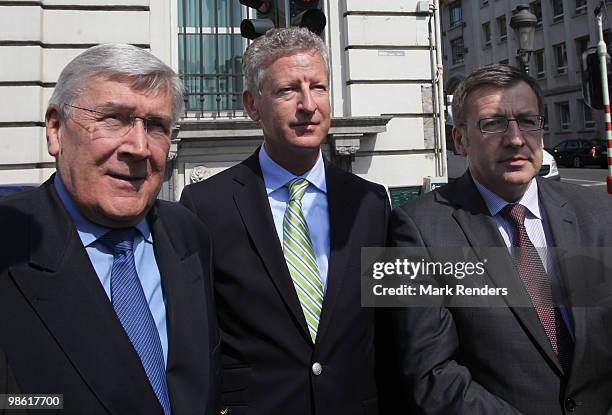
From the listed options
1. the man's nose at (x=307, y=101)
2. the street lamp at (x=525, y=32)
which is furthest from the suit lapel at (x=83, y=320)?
the street lamp at (x=525, y=32)

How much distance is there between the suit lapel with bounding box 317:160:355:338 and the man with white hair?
0.51m

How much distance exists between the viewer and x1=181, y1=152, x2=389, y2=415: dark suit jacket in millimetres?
2111

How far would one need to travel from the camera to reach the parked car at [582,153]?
28891 mm

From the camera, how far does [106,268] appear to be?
1726mm

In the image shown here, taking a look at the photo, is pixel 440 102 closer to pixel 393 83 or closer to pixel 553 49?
Result: pixel 393 83

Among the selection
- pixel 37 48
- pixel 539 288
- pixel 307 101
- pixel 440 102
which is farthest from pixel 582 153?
pixel 307 101

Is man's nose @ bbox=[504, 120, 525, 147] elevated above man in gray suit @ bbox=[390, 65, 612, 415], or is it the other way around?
man's nose @ bbox=[504, 120, 525, 147]

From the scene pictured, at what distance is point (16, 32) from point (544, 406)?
8011 mm

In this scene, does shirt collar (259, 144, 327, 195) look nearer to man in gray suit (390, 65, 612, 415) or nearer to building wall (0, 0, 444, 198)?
man in gray suit (390, 65, 612, 415)

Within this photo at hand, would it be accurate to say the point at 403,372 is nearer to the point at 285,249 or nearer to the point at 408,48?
the point at 285,249

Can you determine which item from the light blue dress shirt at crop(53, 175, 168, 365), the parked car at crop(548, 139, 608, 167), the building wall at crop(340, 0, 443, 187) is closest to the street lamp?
the building wall at crop(340, 0, 443, 187)

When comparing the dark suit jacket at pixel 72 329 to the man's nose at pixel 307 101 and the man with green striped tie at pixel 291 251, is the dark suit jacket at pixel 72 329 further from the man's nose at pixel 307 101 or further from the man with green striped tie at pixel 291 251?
the man's nose at pixel 307 101

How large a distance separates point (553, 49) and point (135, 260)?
43.1m

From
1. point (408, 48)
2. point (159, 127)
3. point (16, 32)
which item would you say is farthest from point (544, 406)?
point (16, 32)
